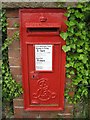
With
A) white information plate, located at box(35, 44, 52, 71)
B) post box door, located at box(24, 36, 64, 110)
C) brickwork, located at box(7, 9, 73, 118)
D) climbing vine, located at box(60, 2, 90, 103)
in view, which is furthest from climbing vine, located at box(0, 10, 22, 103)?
climbing vine, located at box(60, 2, 90, 103)

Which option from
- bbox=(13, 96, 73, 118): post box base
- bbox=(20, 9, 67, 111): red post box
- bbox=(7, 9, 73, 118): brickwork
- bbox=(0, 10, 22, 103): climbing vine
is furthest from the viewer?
bbox=(13, 96, 73, 118): post box base

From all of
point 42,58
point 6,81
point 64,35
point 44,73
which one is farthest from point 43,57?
point 6,81

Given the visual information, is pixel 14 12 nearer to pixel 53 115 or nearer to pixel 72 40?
pixel 72 40

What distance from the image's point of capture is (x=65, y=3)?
110 inches

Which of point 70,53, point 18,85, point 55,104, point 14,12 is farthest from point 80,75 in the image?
point 14,12

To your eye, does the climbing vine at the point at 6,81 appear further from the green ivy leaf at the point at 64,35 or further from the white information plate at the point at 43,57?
the green ivy leaf at the point at 64,35

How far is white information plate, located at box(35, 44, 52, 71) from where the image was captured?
2969mm

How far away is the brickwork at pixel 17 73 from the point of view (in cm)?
295

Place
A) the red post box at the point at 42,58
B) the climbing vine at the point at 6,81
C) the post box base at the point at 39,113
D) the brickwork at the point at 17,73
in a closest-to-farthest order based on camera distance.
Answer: the red post box at the point at 42,58 → the brickwork at the point at 17,73 → the climbing vine at the point at 6,81 → the post box base at the point at 39,113

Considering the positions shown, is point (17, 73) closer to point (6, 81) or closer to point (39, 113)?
point (6, 81)

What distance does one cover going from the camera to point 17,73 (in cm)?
320

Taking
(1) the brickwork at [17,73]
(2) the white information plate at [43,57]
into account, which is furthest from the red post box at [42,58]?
(1) the brickwork at [17,73]

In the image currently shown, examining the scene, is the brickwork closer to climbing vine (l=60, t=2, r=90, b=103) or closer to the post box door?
the post box door

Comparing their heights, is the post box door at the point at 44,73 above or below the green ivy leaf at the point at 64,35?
below
